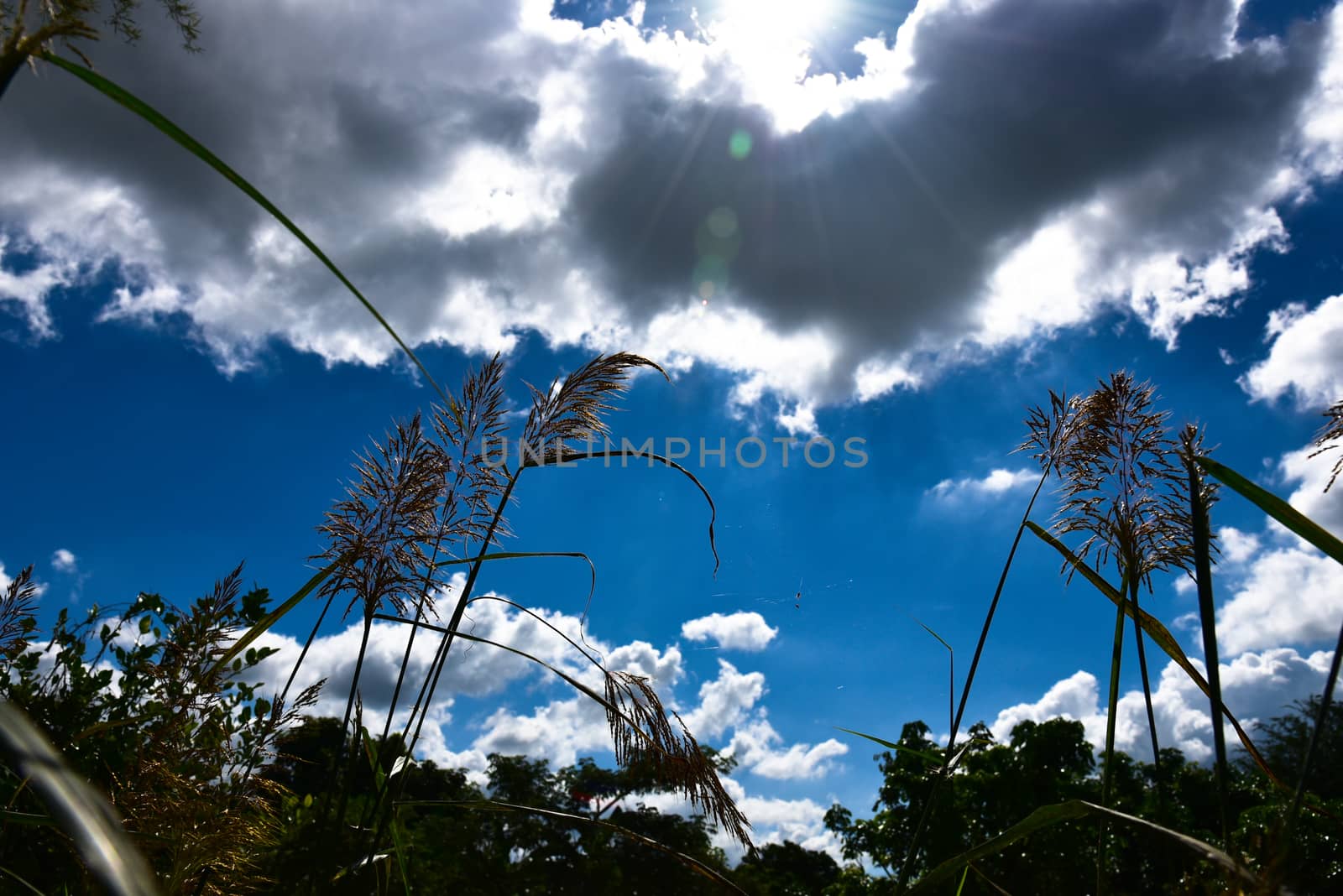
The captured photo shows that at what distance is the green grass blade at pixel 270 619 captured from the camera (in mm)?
1632

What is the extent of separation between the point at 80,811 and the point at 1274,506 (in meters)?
1.53

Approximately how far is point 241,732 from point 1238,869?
6.17ft

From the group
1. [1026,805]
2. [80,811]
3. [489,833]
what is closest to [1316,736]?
[80,811]

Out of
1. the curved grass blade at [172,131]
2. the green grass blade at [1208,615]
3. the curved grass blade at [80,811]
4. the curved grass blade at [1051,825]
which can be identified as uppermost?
the curved grass blade at [172,131]

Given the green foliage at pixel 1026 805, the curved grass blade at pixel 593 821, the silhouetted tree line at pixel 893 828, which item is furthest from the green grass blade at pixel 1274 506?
the green foliage at pixel 1026 805

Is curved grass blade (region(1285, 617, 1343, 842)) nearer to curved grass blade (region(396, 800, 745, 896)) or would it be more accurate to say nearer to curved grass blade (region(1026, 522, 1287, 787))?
curved grass blade (region(1026, 522, 1287, 787))

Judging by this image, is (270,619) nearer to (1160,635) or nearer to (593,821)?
(593,821)

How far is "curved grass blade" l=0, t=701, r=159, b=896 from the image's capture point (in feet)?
1.27

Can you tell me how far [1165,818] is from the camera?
5.35 ft

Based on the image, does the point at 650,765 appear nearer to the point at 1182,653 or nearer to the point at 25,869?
the point at 1182,653

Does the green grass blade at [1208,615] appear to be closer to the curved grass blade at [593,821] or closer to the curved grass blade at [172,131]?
the curved grass blade at [593,821]

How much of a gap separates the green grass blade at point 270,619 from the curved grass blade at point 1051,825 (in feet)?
4.34

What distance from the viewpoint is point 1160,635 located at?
157 centimetres

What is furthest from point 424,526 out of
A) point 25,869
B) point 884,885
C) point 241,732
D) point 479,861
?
point 884,885
